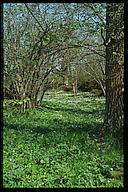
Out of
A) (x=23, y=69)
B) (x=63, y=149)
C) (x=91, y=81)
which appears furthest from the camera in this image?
(x=91, y=81)

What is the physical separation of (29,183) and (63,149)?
5.48 feet

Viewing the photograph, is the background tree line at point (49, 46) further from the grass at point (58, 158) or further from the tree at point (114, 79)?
the grass at point (58, 158)

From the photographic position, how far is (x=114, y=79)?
17.4 feet

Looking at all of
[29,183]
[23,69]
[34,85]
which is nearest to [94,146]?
[29,183]

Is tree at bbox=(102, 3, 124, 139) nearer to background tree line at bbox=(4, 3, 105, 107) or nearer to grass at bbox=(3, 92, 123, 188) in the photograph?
background tree line at bbox=(4, 3, 105, 107)

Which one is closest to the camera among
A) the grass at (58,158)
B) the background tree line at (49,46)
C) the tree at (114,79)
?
the grass at (58,158)

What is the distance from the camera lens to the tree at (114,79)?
4898mm

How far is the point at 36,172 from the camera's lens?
12.4 feet

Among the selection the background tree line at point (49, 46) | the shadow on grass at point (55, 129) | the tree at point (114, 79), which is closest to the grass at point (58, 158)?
the shadow on grass at point (55, 129)

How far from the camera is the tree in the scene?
4.90 metres

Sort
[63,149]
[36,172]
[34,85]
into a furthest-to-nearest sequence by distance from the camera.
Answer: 1. [34,85]
2. [63,149]
3. [36,172]

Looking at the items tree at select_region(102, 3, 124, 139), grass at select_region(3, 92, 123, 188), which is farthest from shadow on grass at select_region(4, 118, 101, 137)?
tree at select_region(102, 3, 124, 139)
